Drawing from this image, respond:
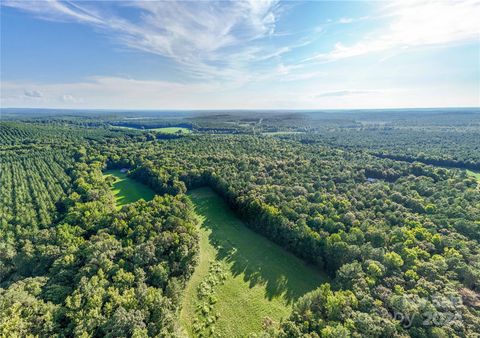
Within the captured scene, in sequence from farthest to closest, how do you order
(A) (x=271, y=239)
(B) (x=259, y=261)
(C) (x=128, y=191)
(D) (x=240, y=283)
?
(C) (x=128, y=191) → (A) (x=271, y=239) → (B) (x=259, y=261) → (D) (x=240, y=283)

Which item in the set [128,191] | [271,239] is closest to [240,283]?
[271,239]

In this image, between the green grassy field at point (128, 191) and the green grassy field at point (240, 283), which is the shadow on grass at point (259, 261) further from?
the green grassy field at point (128, 191)

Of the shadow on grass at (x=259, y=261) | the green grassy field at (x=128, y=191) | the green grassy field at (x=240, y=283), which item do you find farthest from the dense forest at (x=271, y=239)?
the green grassy field at (x=128, y=191)

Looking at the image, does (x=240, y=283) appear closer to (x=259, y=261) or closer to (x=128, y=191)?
(x=259, y=261)

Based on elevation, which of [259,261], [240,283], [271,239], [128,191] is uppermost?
[128,191]

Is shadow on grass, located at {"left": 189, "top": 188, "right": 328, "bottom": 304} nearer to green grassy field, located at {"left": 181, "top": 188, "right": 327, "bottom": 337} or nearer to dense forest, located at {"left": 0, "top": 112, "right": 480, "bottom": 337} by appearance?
green grassy field, located at {"left": 181, "top": 188, "right": 327, "bottom": 337}

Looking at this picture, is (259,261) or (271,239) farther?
(271,239)

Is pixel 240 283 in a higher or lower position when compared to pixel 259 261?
lower

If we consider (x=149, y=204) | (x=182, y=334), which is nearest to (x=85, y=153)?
(x=149, y=204)
